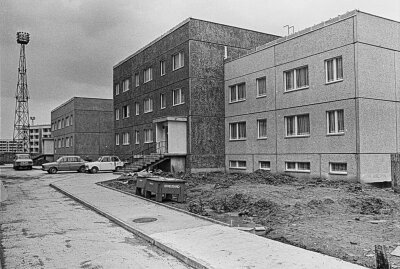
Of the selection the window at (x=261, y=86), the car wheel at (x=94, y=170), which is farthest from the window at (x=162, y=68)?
the car wheel at (x=94, y=170)

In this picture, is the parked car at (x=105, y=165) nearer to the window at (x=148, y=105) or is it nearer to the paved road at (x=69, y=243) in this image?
the window at (x=148, y=105)

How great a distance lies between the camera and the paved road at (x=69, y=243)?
7391 millimetres

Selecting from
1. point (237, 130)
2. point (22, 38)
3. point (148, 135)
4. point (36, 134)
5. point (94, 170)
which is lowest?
point (94, 170)

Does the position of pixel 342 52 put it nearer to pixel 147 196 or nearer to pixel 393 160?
pixel 393 160

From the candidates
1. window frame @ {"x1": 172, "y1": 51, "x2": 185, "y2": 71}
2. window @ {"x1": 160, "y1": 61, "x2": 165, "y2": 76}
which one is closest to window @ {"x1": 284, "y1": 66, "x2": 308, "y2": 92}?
window frame @ {"x1": 172, "y1": 51, "x2": 185, "y2": 71}

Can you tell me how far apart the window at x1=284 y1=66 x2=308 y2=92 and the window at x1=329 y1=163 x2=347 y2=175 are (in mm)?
4817

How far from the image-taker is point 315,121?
69.7 feet

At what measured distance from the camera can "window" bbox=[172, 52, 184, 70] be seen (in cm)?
2936

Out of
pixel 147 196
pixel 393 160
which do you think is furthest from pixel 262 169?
pixel 147 196

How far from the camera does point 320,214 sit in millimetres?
11477

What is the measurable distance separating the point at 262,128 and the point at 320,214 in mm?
14438

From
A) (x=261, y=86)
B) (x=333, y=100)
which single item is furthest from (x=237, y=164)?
(x=333, y=100)

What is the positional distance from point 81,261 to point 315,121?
16507 millimetres

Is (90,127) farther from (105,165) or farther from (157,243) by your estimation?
(157,243)
